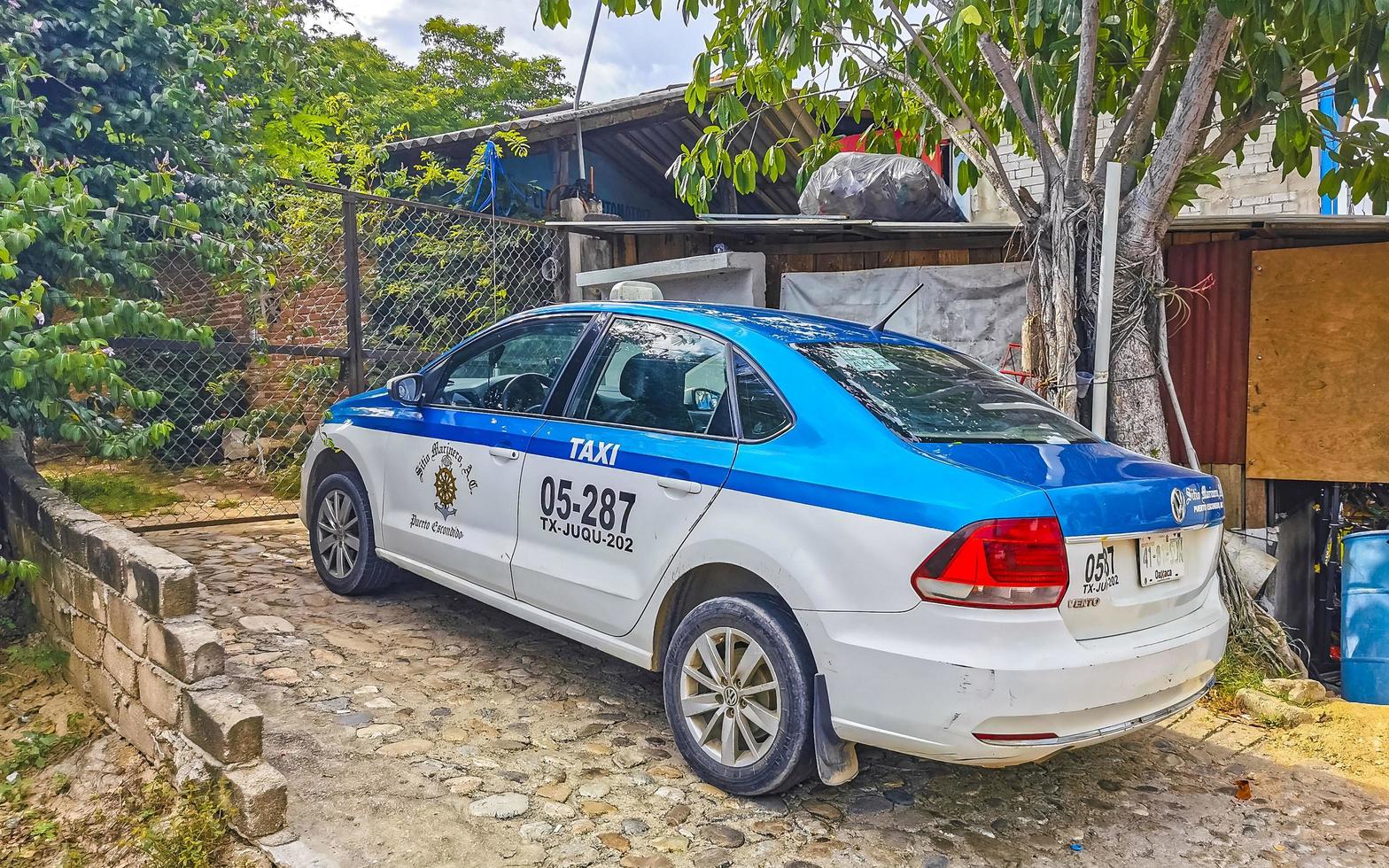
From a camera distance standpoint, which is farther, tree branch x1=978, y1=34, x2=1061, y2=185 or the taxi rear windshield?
tree branch x1=978, y1=34, x2=1061, y2=185

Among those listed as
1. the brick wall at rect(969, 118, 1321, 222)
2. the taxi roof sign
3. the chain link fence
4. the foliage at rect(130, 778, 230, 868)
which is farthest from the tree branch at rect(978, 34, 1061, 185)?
the foliage at rect(130, 778, 230, 868)

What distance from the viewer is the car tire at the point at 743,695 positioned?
2.85 meters

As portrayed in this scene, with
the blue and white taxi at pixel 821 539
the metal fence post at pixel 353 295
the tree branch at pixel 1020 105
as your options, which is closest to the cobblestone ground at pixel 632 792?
the blue and white taxi at pixel 821 539

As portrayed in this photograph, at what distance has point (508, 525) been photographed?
3.86 m

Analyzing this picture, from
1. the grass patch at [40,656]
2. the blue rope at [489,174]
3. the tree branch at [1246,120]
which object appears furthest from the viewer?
the blue rope at [489,174]

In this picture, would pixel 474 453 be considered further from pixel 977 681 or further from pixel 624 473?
pixel 977 681

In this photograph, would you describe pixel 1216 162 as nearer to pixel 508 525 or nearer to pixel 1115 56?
pixel 1115 56

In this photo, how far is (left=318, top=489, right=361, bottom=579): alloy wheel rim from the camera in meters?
4.83

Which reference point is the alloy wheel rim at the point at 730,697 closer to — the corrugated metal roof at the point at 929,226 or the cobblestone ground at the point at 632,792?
the cobblestone ground at the point at 632,792

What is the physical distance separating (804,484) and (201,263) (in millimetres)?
4534

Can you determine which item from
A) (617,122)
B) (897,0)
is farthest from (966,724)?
(617,122)

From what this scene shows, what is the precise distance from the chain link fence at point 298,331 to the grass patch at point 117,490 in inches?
1.0

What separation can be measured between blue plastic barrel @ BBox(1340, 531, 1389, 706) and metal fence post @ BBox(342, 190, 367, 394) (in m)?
6.10

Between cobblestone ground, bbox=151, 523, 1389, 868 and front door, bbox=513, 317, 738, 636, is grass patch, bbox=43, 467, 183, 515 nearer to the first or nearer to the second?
cobblestone ground, bbox=151, 523, 1389, 868
